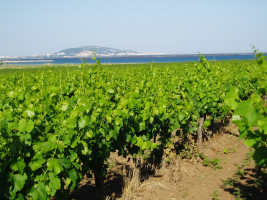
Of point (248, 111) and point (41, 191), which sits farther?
point (41, 191)

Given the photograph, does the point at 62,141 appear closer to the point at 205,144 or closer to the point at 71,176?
the point at 71,176

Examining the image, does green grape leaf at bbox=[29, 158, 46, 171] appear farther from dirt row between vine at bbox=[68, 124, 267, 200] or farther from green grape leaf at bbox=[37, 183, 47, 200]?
dirt row between vine at bbox=[68, 124, 267, 200]

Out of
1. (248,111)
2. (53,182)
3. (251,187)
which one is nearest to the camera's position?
(248,111)

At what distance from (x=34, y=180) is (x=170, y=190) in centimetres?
277

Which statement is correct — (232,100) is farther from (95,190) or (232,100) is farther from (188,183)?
(95,190)

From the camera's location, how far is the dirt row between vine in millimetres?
3955

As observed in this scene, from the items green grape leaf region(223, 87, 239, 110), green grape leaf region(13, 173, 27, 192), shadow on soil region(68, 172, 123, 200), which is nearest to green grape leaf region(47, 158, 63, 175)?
green grape leaf region(13, 173, 27, 192)

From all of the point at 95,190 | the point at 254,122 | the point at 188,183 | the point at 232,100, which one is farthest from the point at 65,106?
the point at 188,183

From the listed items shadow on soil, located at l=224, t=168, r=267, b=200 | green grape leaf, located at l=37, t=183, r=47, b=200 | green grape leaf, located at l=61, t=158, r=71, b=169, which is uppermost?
green grape leaf, located at l=61, t=158, r=71, b=169

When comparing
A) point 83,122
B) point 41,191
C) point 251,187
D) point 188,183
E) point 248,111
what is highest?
point 248,111

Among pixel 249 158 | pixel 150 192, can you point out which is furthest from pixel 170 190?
pixel 249 158

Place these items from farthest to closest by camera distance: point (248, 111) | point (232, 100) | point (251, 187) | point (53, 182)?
point (251, 187) < point (53, 182) < point (232, 100) < point (248, 111)

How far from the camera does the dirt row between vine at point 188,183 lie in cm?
396

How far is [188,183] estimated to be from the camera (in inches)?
174
